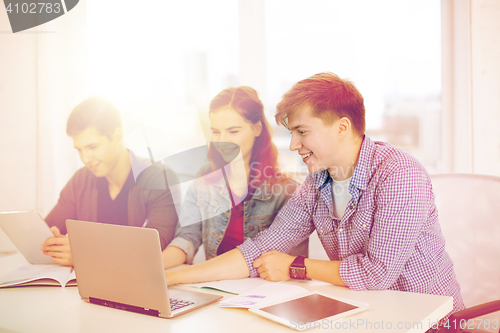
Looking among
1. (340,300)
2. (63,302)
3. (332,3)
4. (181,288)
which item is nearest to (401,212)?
(340,300)

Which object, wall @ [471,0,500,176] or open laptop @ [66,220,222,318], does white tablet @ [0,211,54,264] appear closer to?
open laptop @ [66,220,222,318]

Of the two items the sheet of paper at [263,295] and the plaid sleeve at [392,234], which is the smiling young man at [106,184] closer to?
the sheet of paper at [263,295]

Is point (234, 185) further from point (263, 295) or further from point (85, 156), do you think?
point (263, 295)

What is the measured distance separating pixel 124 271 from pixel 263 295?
0.33 meters

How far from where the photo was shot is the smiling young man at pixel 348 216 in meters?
1.04

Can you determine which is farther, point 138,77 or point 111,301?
point 138,77

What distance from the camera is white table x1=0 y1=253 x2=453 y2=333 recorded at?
0.80 meters

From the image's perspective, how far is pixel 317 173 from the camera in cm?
130

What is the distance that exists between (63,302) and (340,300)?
2.20 feet

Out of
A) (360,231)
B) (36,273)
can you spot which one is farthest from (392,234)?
(36,273)

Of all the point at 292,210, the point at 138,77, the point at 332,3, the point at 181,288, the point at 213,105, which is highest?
the point at 332,3

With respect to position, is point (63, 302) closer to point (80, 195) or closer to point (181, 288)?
point (181, 288)

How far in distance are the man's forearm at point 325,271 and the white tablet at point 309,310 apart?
0.13 m

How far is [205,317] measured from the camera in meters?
0.87
